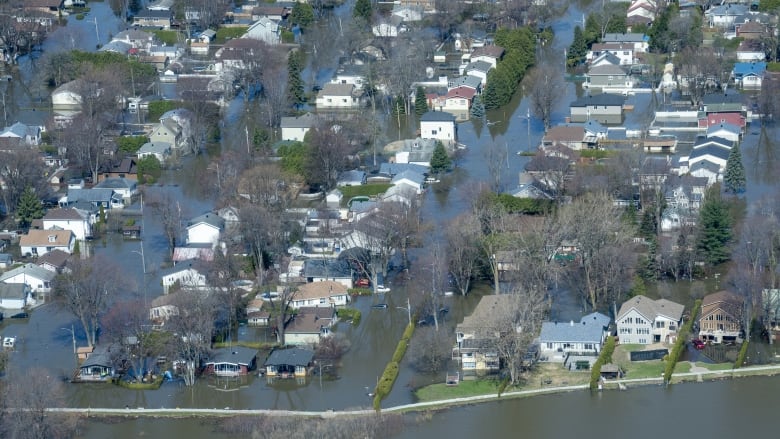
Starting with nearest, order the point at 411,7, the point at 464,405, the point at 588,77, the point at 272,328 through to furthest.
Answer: the point at 464,405 → the point at 272,328 → the point at 588,77 → the point at 411,7

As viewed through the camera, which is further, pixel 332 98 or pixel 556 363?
pixel 332 98

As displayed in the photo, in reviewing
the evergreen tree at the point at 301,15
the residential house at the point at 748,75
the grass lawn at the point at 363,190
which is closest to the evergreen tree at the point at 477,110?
the grass lawn at the point at 363,190

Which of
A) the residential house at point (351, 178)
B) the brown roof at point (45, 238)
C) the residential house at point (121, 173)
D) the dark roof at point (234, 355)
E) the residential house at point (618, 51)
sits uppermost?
the residential house at point (618, 51)

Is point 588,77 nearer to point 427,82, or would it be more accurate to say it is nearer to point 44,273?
point 427,82

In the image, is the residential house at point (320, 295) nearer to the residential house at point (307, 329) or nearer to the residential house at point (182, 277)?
the residential house at point (307, 329)

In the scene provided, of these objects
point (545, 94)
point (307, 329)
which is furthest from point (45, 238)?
point (545, 94)

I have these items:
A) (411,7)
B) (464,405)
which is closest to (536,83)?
(411,7)
